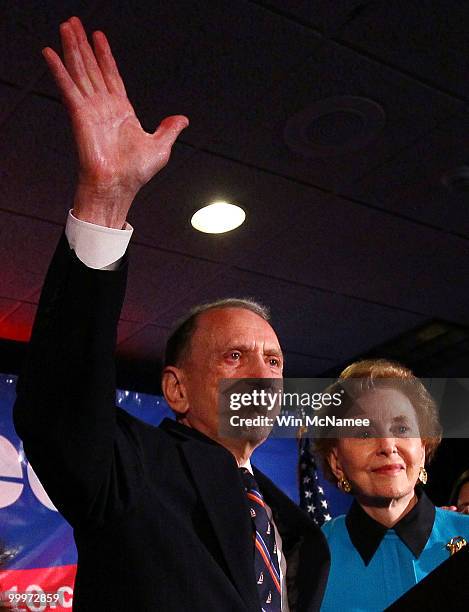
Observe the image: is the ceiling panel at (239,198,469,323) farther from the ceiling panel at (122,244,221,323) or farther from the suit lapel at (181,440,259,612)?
the suit lapel at (181,440,259,612)

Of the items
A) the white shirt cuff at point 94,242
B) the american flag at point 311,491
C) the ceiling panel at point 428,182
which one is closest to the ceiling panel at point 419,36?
the ceiling panel at point 428,182

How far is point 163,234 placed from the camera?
133 inches

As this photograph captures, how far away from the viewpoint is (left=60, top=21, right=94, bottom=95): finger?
90 cm

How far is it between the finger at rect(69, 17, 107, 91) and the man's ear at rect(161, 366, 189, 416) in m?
Result: 0.59

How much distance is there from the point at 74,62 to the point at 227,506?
25.1 inches

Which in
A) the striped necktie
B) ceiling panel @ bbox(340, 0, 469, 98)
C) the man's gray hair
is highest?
ceiling panel @ bbox(340, 0, 469, 98)

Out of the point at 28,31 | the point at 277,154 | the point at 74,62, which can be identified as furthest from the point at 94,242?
the point at 277,154

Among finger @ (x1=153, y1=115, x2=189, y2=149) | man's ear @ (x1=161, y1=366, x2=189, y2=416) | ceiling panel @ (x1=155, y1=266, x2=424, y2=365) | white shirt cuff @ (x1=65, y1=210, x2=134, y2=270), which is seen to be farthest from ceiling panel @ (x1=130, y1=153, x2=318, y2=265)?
white shirt cuff @ (x1=65, y1=210, x2=134, y2=270)

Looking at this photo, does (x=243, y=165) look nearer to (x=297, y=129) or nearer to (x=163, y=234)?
(x=297, y=129)

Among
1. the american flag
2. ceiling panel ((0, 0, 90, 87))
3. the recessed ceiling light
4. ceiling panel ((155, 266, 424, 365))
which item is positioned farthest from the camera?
the american flag

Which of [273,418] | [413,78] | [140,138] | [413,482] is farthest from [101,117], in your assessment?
[413,78]

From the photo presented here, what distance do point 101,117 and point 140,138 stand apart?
0.05m

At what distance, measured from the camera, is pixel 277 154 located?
2.79 metres

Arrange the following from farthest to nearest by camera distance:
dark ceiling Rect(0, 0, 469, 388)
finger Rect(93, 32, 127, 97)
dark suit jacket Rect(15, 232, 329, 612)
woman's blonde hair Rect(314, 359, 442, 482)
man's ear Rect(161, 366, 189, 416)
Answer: dark ceiling Rect(0, 0, 469, 388) < woman's blonde hair Rect(314, 359, 442, 482) < man's ear Rect(161, 366, 189, 416) < finger Rect(93, 32, 127, 97) < dark suit jacket Rect(15, 232, 329, 612)
